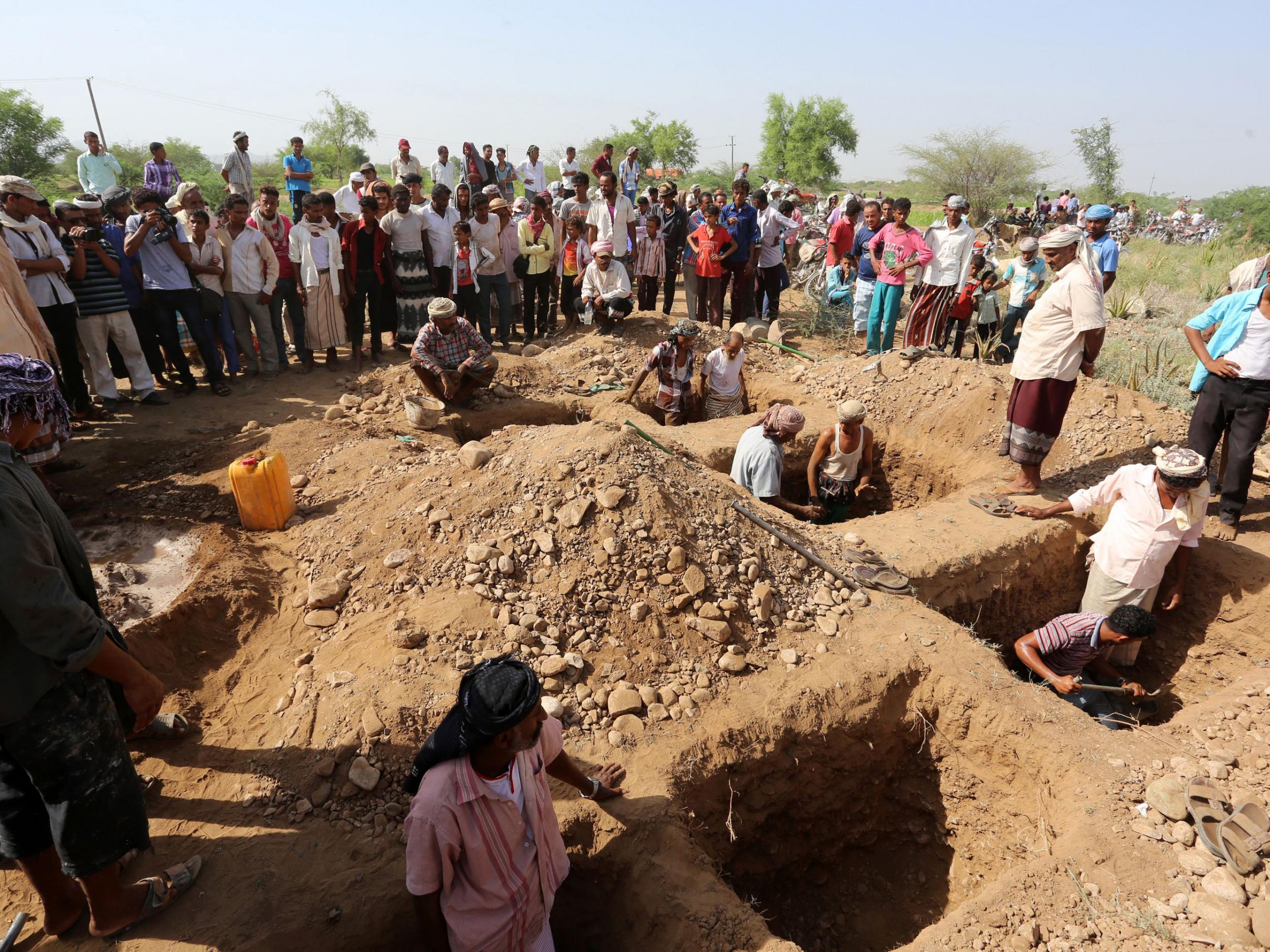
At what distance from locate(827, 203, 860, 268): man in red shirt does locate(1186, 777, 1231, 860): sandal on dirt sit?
7343 millimetres

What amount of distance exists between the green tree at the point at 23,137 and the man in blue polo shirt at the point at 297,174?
688 inches

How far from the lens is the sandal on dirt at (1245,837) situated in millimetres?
2703

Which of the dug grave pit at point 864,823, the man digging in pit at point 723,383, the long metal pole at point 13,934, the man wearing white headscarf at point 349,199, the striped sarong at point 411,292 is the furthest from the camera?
the man wearing white headscarf at point 349,199

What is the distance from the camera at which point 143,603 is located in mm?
3730

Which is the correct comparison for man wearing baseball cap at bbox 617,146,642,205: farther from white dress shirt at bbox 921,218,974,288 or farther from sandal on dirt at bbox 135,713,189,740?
sandal on dirt at bbox 135,713,189,740

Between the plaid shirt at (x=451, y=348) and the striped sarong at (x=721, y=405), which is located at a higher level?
the plaid shirt at (x=451, y=348)

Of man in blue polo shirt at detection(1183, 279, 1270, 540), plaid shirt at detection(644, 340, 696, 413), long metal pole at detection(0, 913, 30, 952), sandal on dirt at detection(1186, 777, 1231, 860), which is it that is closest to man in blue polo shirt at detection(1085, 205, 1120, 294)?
man in blue polo shirt at detection(1183, 279, 1270, 540)

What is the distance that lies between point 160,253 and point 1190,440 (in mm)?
8156

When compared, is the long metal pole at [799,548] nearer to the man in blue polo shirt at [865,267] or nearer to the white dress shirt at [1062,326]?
the white dress shirt at [1062,326]

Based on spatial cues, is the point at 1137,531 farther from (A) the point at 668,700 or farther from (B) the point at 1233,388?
(A) the point at 668,700

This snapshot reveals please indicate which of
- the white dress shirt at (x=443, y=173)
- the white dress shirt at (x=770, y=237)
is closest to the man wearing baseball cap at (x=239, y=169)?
the white dress shirt at (x=443, y=173)

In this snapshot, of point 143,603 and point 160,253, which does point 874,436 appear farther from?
point 160,253

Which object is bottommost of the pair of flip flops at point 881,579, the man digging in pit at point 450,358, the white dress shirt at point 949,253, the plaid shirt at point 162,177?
the pair of flip flops at point 881,579

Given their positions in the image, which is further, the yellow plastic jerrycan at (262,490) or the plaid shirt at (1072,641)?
the yellow plastic jerrycan at (262,490)
